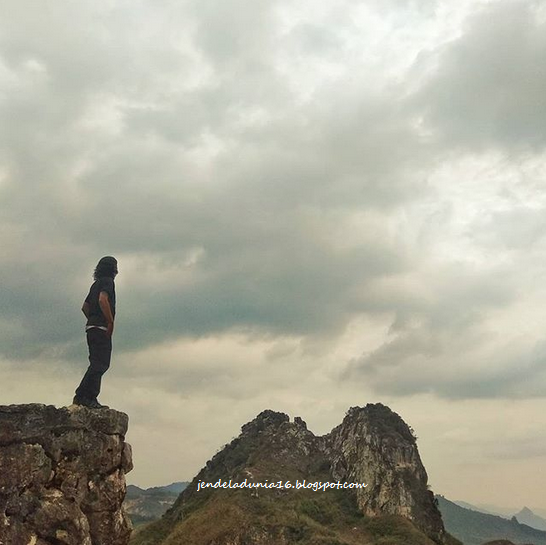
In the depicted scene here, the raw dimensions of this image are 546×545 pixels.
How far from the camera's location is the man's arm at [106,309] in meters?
18.3

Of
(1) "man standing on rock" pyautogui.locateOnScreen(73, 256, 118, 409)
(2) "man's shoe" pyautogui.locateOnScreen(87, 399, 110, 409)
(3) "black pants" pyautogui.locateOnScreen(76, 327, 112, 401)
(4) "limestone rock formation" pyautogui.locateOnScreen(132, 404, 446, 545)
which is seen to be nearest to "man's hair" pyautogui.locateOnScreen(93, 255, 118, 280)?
(1) "man standing on rock" pyautogui.locateOnScreen(73, 256, 118, 409)

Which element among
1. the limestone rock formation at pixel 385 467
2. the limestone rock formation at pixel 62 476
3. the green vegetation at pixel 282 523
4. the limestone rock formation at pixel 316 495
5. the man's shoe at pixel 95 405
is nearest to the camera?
the limestone rock formation at pixel 62 476

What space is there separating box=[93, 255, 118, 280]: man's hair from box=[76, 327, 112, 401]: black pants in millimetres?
1888

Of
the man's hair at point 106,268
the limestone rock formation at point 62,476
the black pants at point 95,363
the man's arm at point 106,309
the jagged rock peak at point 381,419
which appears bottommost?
the limestone rock formation at point 62,476

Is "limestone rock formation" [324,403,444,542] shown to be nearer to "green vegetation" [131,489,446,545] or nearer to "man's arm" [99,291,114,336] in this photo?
"green vegetation" [131,489,446,545]

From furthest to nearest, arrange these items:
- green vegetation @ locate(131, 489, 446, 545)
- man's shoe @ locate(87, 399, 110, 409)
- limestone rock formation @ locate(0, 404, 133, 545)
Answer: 1. green vegetation @ locate(131, 489, 446, 545)
2. man's shoe @ locate(87, 399, 110, 409)
3. limestone rock formation @ locate(0, 404, 133, 545)

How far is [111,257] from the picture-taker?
63.6ft

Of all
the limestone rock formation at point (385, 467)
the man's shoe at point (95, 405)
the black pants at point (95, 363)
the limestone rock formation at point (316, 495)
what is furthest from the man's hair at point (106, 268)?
the limestone rock formation at point (385, 467)

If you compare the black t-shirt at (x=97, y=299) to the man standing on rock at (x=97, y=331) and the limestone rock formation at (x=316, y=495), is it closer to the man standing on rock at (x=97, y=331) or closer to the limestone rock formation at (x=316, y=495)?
the man standing on rock at (x=97, y=331)

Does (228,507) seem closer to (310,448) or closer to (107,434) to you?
(310,448)

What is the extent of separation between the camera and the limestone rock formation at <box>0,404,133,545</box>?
14.7 metres

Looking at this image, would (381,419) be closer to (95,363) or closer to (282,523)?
(282,523)

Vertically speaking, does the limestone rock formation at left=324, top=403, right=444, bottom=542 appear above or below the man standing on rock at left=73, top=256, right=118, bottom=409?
above

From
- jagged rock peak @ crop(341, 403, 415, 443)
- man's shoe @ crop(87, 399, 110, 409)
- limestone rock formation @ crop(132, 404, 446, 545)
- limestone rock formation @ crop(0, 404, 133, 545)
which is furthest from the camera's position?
jagged rock peak @ crop(341, 403, 415, 443)
